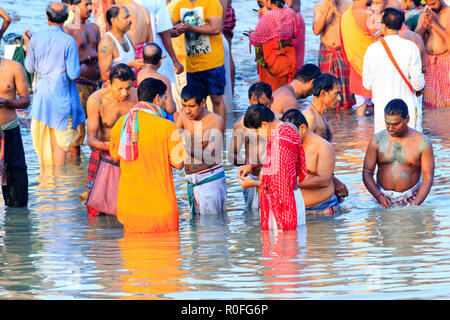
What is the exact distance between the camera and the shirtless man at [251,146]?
805 cm

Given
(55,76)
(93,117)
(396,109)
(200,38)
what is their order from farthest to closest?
(200,38), (55,76), (93,117), (396,109)

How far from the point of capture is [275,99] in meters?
8.88

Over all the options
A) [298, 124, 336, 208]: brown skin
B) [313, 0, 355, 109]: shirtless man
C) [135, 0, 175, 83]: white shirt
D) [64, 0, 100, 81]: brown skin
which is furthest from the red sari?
[313, 0, 355, 109]: shirtless man

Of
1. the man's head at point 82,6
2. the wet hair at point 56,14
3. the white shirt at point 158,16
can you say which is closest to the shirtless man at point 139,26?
the white shirt at point 158,16

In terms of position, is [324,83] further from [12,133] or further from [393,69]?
[12,133]

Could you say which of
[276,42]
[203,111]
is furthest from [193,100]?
[276,42]

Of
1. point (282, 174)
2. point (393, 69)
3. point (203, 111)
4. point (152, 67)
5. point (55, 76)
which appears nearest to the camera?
point (282, 174)

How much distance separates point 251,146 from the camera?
26.7ft

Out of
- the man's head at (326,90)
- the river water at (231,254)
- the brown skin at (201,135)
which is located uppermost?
the man's head at (326,90)

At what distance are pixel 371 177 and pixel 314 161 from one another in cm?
66

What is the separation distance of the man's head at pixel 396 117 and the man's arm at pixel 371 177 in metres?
0.23

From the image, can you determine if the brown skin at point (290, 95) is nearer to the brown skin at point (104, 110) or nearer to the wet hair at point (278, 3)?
the brown skin at point (104, 110)
